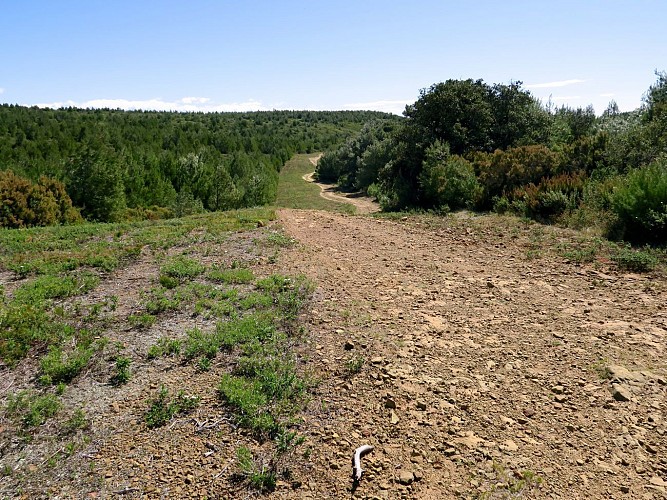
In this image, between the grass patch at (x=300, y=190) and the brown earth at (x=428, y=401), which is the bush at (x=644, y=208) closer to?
the brown earth at (x=428, y=401)

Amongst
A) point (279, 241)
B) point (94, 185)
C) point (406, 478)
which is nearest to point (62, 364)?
point (406, 478)

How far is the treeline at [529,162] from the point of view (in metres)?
9.18

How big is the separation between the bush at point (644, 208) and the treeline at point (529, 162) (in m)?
0.02

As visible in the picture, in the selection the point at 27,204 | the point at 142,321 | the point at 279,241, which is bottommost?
the point at 27,204

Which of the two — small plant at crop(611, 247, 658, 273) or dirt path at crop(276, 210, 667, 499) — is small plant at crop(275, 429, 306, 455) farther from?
small plant at crop(611, 247, 658, 273)

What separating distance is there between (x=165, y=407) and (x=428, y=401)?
7.82 ft

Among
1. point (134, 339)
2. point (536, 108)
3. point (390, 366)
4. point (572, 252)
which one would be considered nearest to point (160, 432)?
point (134, 339)

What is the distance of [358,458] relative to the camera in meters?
3.50

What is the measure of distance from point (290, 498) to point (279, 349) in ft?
6.26

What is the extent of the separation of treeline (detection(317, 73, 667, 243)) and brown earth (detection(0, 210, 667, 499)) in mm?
2886

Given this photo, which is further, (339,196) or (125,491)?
(339,196)

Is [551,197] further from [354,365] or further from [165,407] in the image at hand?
[165,407]

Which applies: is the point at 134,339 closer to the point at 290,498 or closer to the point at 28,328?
the point at 28,328

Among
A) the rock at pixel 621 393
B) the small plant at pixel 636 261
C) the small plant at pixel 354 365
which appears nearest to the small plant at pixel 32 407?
the small plant at pixel 354 365
